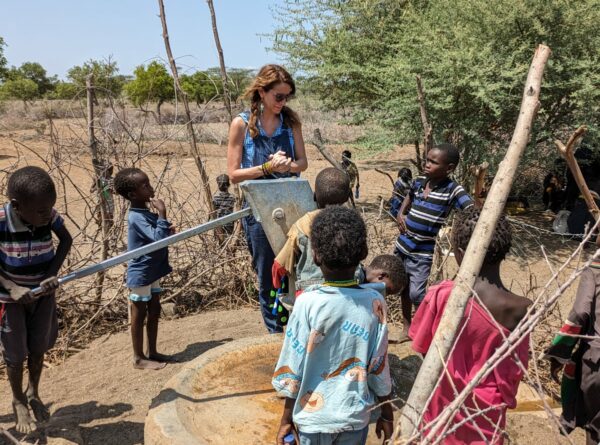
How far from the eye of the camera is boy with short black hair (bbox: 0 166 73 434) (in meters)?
2.63

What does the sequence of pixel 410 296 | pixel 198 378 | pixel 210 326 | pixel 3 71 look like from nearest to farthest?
pixel 198 378 < pixel 410 296 < pixel 210 326 < pixel 3 71

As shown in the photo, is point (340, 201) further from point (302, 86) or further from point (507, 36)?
point (302, 86)

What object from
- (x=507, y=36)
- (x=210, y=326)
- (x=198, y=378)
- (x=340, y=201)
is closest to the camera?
(x=340, y=201)

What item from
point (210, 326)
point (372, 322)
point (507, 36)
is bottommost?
point (210, 326)

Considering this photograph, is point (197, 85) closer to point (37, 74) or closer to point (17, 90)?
point (17, 90)

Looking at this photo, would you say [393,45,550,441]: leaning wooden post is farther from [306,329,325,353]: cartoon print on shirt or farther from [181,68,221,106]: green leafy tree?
[181,68,221,106]: green leafy tree

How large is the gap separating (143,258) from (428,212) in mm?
1917

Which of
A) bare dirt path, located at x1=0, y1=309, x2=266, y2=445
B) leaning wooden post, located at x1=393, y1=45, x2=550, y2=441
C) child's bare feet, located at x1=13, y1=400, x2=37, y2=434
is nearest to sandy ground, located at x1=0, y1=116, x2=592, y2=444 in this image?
bare dirt path, located at x1=0, y1=309, x2=266, y2=445

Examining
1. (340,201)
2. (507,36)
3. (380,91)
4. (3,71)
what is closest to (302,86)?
(380,91)

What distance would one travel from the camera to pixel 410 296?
3805 millimetres

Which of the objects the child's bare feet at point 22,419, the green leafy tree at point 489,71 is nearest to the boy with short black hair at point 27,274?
the child's bare feet at point 22,419

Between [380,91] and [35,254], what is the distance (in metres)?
7.42

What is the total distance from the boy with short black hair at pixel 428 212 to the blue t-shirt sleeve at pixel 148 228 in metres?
1.64

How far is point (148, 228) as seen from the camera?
334 cm
